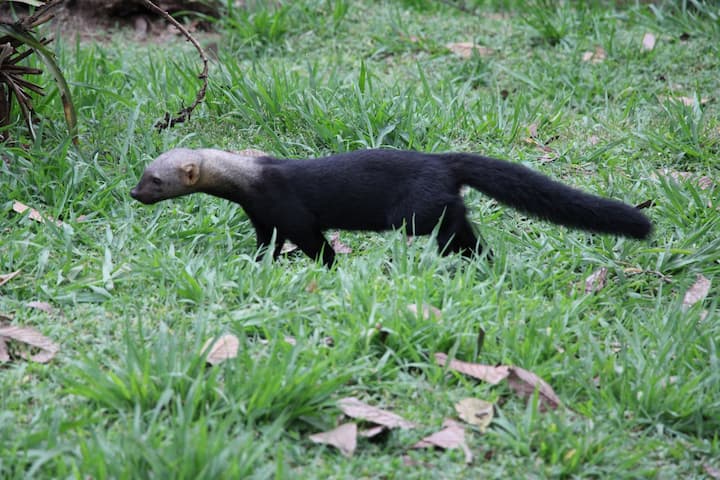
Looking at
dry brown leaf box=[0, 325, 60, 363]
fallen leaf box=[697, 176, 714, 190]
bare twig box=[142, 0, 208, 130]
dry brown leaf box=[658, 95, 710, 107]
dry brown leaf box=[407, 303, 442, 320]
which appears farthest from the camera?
dry brown leaf box=[658, 95, 710, 107]

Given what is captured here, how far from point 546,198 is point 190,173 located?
167 cm

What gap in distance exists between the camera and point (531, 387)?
3176 mm

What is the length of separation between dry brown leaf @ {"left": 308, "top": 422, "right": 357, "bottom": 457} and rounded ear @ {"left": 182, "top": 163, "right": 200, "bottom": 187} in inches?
69.5

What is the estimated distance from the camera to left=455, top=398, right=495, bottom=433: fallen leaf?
9.98 feet

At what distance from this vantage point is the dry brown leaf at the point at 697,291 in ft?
13.2

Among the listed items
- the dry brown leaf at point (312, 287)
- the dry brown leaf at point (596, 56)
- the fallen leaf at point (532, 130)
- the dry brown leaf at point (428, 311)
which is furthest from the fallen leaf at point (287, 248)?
the dry brown leaf at point (596, 56)

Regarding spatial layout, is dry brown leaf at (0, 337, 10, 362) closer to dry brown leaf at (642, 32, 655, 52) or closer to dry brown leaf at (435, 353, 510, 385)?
dry brown leaf at (435, 353, 510, 385)

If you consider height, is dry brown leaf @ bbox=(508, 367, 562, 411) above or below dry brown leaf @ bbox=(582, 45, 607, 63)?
below

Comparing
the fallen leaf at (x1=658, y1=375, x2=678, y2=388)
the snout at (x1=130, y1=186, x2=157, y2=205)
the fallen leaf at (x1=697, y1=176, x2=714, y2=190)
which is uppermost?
the snout at (x1=130, y1=186, x2=157, y2=205)

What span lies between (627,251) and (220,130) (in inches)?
103

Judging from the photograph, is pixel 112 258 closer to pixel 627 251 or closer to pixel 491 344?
pixel 491 344

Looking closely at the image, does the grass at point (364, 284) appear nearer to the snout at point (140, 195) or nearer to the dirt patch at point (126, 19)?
the snout at point (140, 195)

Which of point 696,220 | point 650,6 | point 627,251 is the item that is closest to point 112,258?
point 627,251

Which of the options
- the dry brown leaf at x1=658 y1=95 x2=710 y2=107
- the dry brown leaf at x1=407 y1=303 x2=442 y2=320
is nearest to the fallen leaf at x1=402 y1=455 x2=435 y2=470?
the dry brown leaf at x1=407 y1=303 x2=442 y2=320
